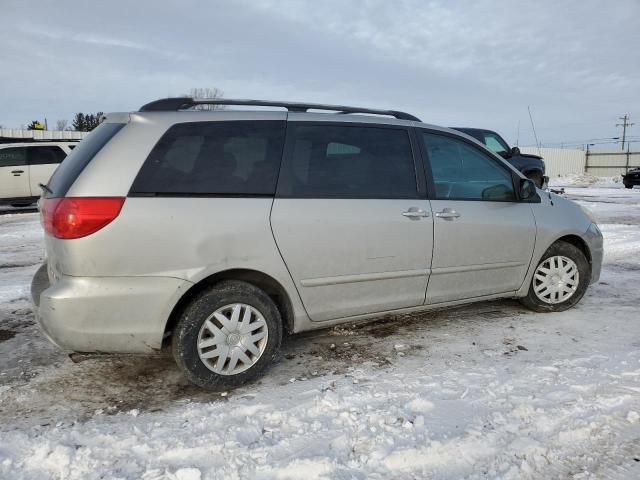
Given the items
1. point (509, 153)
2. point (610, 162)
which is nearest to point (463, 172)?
point (509, 153)

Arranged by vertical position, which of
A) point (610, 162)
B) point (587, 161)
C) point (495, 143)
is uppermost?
point (587, 161)

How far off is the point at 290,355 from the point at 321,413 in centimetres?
89

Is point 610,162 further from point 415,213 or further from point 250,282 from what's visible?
point 250,282

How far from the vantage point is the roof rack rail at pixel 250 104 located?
10.1 feet

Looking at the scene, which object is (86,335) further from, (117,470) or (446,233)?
(446,233)

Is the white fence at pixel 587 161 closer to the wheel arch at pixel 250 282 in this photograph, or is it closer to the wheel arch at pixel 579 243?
the wheel arch at pixel 579 243

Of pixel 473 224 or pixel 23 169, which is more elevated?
pixel 23 169

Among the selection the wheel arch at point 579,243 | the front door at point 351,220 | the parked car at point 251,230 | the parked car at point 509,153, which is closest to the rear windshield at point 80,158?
the parked car at point 251,230

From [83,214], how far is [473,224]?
8.82 ft

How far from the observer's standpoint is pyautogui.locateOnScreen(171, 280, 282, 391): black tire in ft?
9.34

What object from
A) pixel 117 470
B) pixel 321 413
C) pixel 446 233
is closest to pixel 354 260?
pixel 446 233

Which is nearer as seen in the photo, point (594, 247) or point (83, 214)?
point (83, 214)

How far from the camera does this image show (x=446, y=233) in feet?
11.9

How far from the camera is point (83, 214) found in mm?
2619
